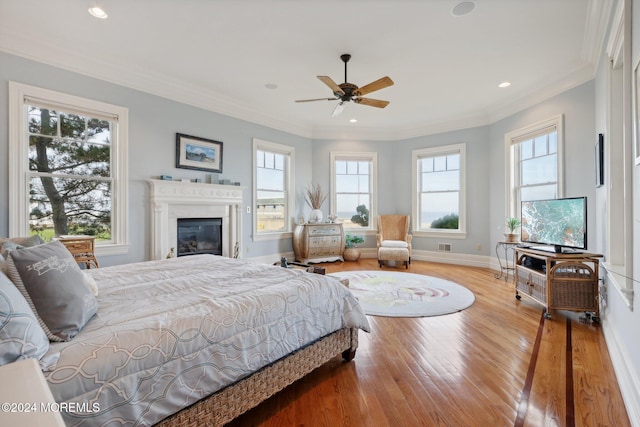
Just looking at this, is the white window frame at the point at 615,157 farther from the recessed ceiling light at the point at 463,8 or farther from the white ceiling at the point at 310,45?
the recessed ceiling light at the point at 463,8

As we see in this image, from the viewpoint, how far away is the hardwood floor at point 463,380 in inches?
59.7

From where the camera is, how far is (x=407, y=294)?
3658mm

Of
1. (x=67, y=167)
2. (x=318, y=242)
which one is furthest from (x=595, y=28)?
(x=67, y=167)

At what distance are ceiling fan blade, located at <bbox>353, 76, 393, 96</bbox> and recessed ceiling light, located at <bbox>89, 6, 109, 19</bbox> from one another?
101 inches

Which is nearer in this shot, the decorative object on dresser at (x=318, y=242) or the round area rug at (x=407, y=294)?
the round area rug at (x=407, y=294)

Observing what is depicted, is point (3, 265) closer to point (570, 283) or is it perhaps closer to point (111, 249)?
point (111, 249)

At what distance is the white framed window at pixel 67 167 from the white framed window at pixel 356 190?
409cm

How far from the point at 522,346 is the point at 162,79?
505 cm

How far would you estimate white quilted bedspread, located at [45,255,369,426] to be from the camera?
3.07 ft

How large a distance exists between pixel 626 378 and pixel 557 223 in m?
1.72

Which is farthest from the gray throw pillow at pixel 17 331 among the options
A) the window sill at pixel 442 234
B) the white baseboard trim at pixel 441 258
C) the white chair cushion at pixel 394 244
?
the window sill at pixel 442 234

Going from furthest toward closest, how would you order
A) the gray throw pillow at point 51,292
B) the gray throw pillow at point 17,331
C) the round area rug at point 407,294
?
the round area rug at point 407,294
the gray throw pillow at point 51,292
the gray throw pillow at point 17,331

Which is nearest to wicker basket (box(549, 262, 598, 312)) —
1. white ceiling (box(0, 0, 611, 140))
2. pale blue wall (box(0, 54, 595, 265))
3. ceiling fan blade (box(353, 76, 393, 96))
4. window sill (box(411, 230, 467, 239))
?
pale blue wall (box(0, 54, 595, 265))

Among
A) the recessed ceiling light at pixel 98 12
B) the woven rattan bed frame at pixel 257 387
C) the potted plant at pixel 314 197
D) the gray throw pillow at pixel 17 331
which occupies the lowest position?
the woven rattan bed frame at pixel 257 387
